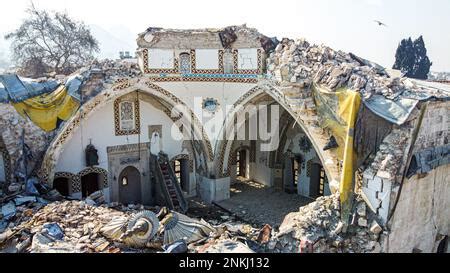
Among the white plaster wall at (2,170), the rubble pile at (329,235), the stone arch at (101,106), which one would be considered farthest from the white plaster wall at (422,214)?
the white plaster wall at (2,170)

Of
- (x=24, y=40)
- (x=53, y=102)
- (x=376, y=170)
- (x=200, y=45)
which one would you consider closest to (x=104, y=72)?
(x=53, y=102)

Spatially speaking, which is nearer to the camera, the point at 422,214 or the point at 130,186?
the point at 422,214

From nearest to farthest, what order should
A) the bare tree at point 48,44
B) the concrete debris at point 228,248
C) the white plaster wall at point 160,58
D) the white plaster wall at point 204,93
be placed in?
the concrete debris at point 228,248 → the white plaster wall at point 160,58 → the white plaster wall at point 204,93 → the bare tree at point 48,44

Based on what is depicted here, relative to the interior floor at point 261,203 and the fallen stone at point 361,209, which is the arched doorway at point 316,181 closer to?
the interior floor at point 261,203

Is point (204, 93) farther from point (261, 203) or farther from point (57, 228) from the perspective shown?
point (57, 228)

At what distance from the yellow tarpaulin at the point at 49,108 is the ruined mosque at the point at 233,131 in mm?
25

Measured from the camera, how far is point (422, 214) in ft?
23.9

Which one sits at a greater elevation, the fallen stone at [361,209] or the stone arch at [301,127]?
the stone arch at [301,127]

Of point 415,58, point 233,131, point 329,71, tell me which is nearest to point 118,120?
point 233,131

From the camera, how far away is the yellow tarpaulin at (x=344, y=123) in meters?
6.64

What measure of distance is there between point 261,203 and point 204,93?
3.70 meters

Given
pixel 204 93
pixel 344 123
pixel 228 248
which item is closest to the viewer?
pixel 228 248
